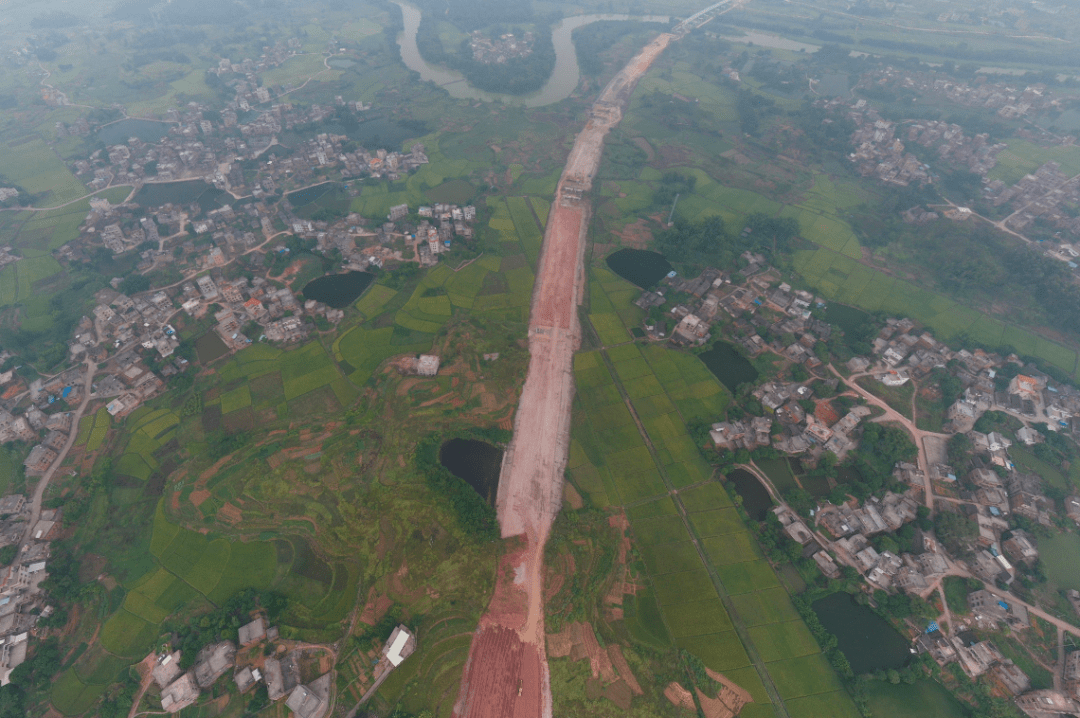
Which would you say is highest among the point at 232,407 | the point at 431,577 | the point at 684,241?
the point at 684,241

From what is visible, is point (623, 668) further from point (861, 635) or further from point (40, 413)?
point (40, 413)

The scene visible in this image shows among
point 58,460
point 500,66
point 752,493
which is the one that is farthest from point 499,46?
point 752,493

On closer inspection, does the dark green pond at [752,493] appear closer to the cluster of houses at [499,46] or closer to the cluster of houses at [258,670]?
the cluster of houses at [258,670]

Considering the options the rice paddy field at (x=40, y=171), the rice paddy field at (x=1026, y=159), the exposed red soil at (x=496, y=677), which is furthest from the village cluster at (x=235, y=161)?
the rice paddy field at (x=1026, y=159)

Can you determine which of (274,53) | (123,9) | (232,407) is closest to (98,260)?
(232,407)

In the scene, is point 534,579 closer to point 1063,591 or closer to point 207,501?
point 207,501

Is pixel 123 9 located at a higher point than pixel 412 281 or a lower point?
higher

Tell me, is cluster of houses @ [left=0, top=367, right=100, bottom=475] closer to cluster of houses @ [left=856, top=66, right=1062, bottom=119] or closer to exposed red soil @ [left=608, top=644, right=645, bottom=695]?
exposed red soil @ [left=608, top=644, right=645, bottom=695]

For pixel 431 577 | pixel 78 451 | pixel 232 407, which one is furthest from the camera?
pixel 232 407
